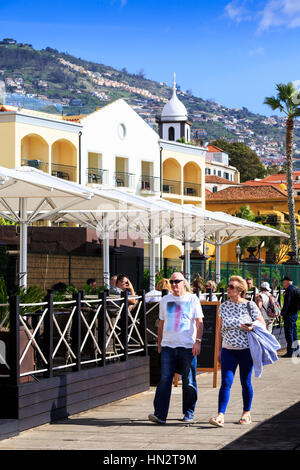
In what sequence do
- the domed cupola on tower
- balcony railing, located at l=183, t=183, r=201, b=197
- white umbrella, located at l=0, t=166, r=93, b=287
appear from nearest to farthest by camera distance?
white umbrella, located at l=0, t=166, r=93, b=287, balcony railing, located at l=183, t=183, r=201, b=197, the domed cupola on tower

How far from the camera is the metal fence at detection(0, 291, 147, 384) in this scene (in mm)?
9446

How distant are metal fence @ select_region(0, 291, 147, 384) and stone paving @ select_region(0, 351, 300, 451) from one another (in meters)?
0.63

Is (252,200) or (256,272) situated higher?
(252,200)

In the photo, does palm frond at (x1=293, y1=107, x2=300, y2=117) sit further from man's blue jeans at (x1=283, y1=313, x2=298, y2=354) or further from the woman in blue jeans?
the woman in blue jeans

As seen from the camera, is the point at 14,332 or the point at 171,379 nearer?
the point at 14,332

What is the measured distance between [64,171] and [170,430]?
41485 mm

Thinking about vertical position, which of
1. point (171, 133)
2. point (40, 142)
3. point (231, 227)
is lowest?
point (231, 227)

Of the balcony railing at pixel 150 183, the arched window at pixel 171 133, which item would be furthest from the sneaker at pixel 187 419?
the arched window at pixel 171 133

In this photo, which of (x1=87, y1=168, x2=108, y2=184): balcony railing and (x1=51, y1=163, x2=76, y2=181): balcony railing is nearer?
(x1=51, y1=163, x2=76, y2=181): balcony railing

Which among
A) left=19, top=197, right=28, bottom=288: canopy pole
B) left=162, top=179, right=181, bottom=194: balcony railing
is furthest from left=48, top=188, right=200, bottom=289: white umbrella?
left=162, top=179, right=181, bottom=194: balcony railing

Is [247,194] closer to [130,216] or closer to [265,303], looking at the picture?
[130,216]

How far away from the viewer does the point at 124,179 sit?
55.6m

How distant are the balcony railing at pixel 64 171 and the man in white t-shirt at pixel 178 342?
131ft

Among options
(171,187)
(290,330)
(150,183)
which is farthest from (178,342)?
(171,187)
